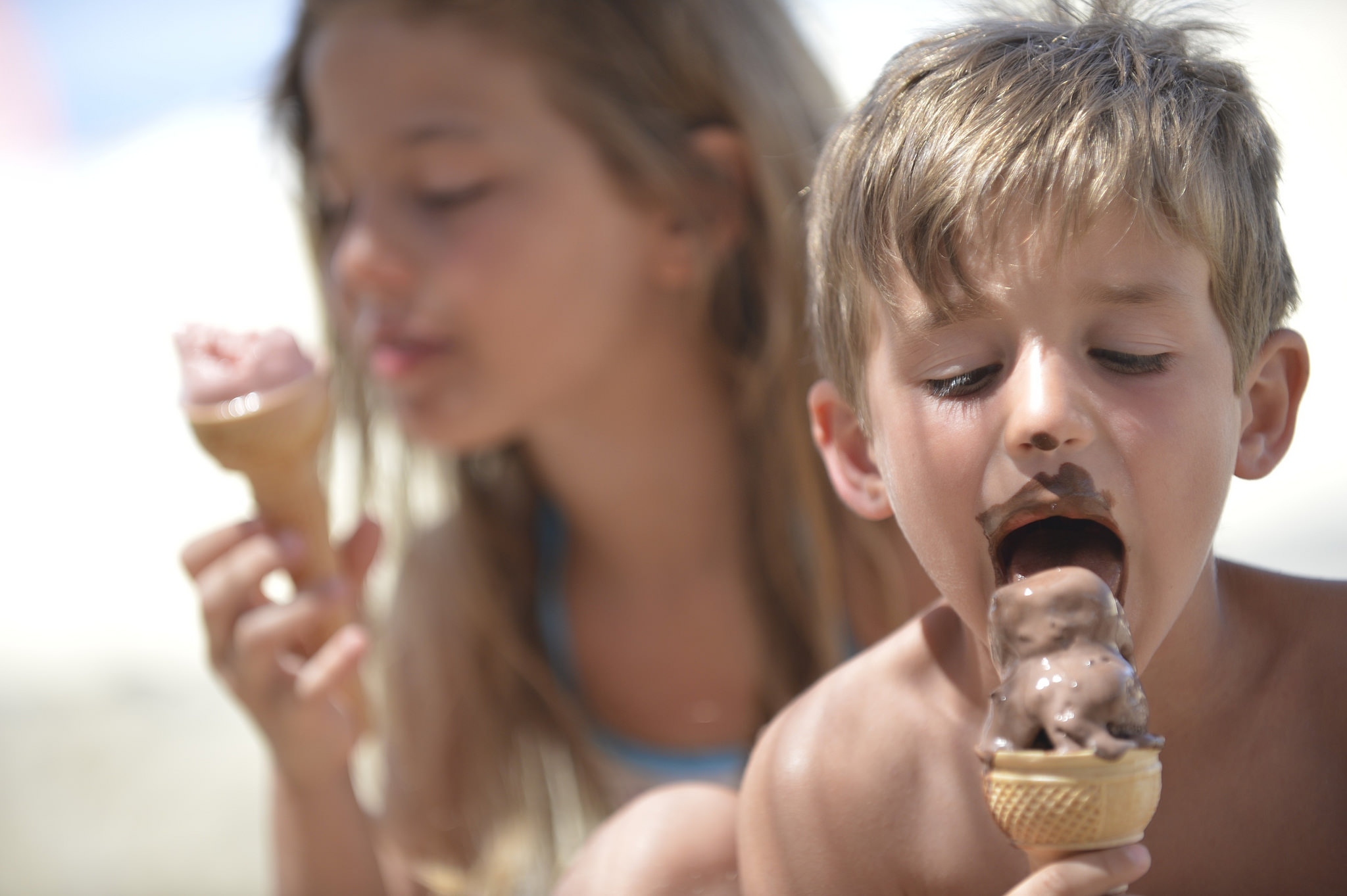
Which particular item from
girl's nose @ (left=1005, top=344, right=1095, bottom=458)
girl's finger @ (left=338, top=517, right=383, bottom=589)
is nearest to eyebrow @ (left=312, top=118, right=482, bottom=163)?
girl's finger @ (left=338, top=517, right=383, bottom=589)

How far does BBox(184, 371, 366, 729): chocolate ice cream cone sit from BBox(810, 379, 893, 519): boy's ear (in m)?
0.77

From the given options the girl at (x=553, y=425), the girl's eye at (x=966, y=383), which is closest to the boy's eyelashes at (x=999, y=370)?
the girl's eye at (x=966, y=383)

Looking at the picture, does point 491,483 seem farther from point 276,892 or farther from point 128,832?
point 128,832

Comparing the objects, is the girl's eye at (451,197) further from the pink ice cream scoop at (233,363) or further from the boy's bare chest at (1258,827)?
the boy's bare chest at (1258,827)

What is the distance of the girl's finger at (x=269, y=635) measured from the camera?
1.78 metres

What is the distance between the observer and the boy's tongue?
3.28 feet

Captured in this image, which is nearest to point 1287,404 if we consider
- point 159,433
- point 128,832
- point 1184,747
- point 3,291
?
point 1184,747

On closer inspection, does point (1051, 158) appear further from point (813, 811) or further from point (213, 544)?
point (213, 544)

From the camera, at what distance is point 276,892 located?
198 centimetres

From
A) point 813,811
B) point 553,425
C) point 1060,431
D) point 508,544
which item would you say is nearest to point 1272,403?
point 1060,431

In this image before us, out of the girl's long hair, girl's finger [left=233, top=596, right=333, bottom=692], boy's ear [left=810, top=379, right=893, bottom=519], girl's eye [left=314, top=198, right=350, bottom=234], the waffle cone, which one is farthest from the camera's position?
girl's eye [left=314, top=198, right=350, bottom=234]

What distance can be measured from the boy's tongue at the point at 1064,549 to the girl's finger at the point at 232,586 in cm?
115

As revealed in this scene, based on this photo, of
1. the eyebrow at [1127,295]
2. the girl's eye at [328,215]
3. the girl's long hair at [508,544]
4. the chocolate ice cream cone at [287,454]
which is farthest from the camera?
the girl's eye at [328,215]

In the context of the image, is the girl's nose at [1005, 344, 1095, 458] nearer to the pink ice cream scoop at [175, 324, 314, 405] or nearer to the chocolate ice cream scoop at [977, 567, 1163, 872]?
the chocolate ice cream scoop at [977, 567, 1163, 872]
